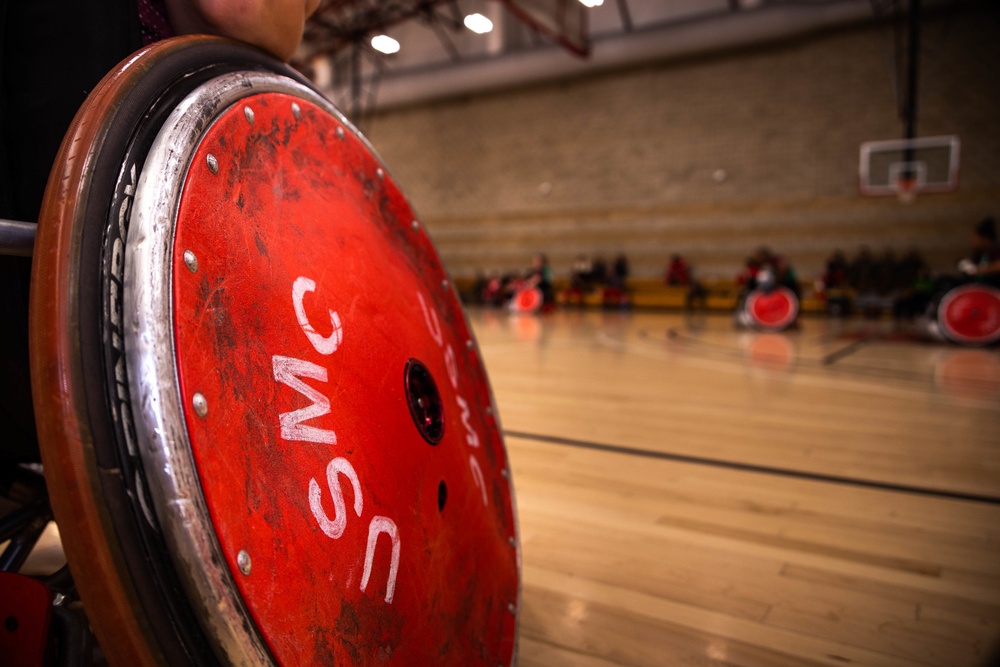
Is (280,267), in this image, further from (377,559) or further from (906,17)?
(906,17)

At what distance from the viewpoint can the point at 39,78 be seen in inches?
27.0

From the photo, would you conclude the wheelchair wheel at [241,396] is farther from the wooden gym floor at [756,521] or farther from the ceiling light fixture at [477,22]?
the ceiling light fixture at [477,22]

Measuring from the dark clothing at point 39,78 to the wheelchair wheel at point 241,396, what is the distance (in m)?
0.13

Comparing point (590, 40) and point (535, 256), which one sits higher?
point (590, 40)

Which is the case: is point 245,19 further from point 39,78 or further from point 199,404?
point 199,404

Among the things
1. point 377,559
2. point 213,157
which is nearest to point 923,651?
point 377,559

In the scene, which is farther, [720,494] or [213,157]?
[720,494]

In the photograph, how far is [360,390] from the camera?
2.30ft

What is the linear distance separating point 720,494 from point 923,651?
815 millimetres

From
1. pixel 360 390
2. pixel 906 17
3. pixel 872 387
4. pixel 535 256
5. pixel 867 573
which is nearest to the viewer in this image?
pixel 360 390

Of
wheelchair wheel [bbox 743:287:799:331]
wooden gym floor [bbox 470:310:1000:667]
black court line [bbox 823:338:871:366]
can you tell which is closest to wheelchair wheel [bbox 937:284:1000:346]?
black court line [bbox 823:338:871:366]

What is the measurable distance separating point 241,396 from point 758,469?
6.53ft

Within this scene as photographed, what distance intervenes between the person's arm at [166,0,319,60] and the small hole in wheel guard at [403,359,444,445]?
0.44 metres

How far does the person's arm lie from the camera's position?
75cm
